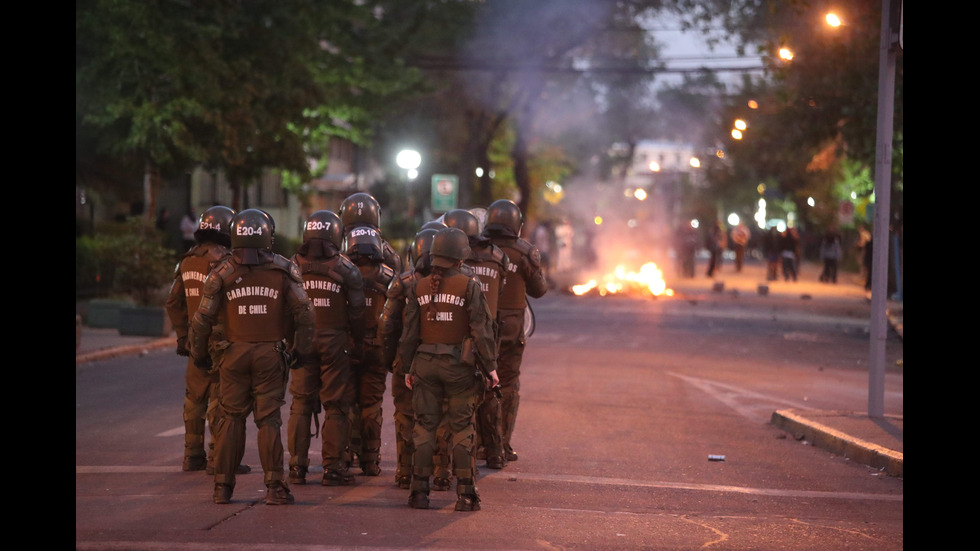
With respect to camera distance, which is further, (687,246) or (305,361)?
(687,246)

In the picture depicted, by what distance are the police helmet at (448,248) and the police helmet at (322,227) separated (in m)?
1.05

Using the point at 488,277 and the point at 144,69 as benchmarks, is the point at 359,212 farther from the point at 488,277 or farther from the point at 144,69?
the point at 144,69

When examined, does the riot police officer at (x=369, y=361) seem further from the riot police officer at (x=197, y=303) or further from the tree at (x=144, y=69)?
the tree at (x=144, y=69)

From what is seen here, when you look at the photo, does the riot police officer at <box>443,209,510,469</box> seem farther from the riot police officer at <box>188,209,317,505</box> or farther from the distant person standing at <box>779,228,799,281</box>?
the distant person standing at <box>779,228,799,281</box>

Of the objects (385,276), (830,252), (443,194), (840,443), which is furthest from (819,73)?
(385,276)

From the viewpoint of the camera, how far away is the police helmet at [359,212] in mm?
9250

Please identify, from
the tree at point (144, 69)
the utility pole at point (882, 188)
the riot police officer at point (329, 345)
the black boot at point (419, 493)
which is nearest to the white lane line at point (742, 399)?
the utility pole at point (882, 188)

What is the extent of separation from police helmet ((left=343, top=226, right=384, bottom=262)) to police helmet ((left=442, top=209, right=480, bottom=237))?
55 centimetres

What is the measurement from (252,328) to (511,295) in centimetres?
252

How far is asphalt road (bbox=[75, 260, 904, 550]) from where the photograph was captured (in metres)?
7.11

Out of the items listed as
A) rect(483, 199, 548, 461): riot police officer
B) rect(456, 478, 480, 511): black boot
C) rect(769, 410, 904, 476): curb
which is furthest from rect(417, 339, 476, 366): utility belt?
rect(769, 410, 904, 476): curb

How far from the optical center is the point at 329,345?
8.59 metres
